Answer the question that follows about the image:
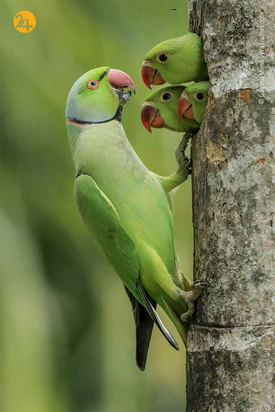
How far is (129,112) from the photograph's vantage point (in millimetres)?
5145

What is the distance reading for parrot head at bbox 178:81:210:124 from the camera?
8.18 ft

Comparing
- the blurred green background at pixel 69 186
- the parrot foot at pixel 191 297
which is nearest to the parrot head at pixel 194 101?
the parrot foot at pixel 191 297

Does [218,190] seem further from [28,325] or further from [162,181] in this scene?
[28,325]

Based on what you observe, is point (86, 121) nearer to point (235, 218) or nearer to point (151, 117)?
point (151, 117)

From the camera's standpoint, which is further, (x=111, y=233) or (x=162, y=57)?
(x=111, y=233)

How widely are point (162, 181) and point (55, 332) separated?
241 centimetres

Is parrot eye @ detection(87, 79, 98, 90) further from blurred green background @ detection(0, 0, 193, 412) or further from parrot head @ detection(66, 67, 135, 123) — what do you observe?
blurred green background @ detection(0, 0, 193, 412)

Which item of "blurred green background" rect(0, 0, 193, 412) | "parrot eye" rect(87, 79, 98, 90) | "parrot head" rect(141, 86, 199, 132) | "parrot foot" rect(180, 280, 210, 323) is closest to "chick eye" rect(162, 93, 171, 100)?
"parrot head" rect(141, 86, 199, 132)

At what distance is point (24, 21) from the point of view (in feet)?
16.3

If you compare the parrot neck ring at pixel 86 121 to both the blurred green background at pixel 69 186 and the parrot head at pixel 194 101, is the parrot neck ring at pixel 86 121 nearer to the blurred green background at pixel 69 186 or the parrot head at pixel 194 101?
the parrot head at pixel 194 101

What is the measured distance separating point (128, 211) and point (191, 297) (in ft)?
1.87

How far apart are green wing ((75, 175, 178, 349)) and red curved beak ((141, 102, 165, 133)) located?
33 centimetres

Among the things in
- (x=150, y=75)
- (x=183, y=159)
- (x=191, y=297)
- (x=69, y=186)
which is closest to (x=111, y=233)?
(x=183, y=159)

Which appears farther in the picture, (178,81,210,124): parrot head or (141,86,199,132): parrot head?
(141,86,199,132): parrot head
